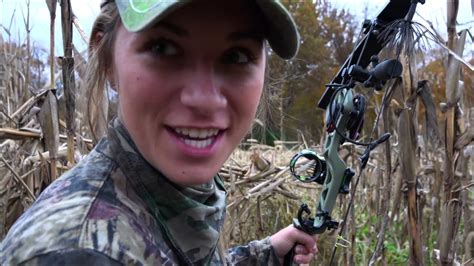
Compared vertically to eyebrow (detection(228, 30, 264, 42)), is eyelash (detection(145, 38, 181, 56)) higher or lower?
lower

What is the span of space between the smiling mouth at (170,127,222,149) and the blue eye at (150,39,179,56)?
113mm

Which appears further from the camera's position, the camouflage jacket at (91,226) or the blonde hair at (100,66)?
the blonde hair at (100,66)

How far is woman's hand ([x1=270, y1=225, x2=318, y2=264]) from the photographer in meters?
1.29

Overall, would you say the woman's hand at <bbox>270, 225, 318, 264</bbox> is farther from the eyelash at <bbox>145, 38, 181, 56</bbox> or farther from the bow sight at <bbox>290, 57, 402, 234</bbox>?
the eyelash at <bbox>145, 38, 181, 56</bbox>

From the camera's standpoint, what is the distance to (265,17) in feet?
2.70

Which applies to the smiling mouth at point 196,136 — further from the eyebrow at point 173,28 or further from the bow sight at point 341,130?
the bow sight at point 341,130

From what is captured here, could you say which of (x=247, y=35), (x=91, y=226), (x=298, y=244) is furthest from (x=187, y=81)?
(x=298, y=244)

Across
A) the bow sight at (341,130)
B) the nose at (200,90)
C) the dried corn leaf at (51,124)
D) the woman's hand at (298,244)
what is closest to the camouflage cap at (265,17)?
the nose at (200,90)

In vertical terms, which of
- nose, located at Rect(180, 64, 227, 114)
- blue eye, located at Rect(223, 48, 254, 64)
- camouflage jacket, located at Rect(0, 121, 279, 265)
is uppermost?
blue eye, located at Rect(223, 48, 254, 64)

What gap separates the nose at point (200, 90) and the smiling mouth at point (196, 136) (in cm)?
4

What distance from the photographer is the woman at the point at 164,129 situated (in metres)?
0.69

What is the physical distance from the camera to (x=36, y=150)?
2.45m

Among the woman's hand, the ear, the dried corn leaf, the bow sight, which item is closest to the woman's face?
the ear

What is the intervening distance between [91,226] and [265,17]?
0.40 m
